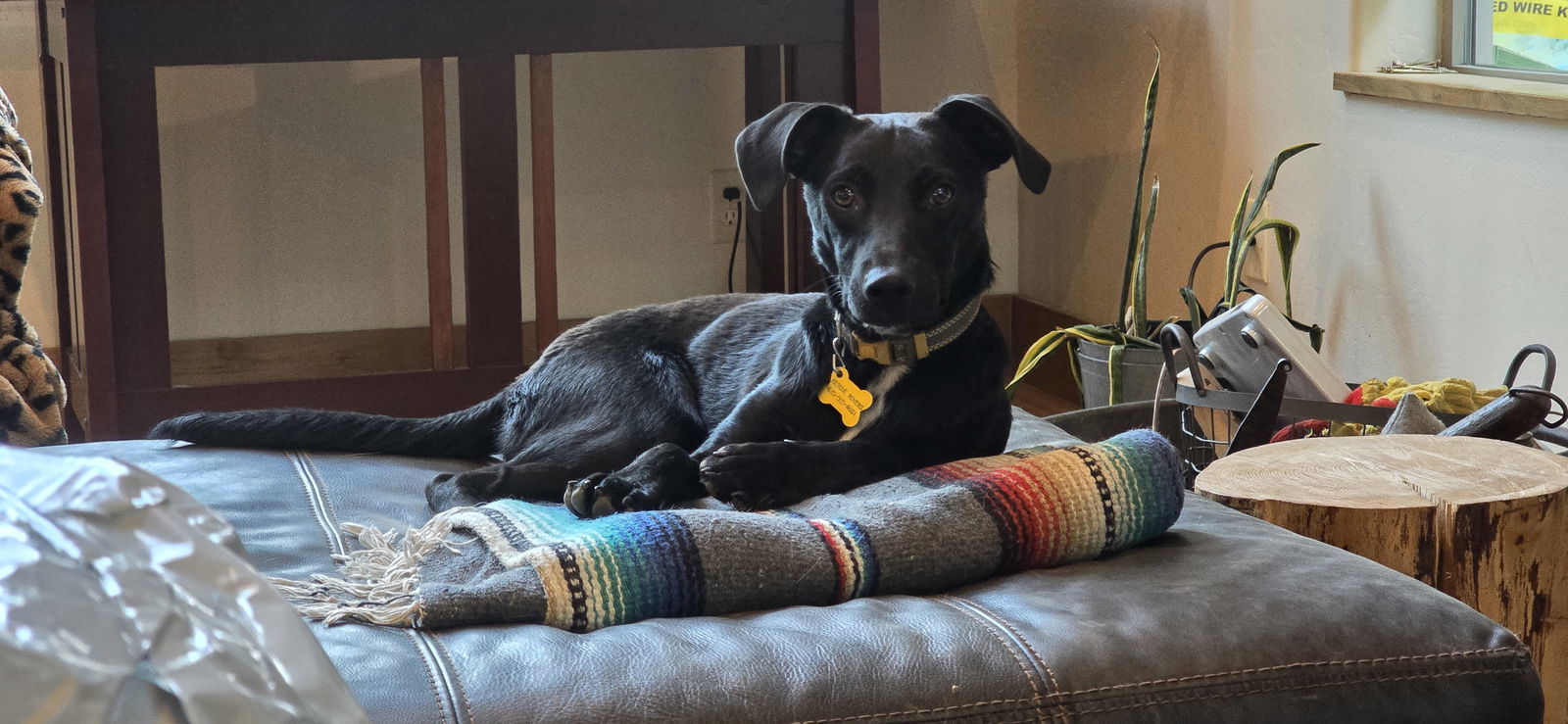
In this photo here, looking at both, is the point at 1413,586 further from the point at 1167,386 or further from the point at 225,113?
the point at 225,113

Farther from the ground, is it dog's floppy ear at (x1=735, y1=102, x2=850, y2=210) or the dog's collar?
dog's floppy ear at (x1=735, y1=102, x2=850, y2=210)

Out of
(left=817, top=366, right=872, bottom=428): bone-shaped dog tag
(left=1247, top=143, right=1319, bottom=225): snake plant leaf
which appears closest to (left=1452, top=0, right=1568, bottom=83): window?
(left=1247, top=143, right=1319, bottom=225): snake plant leaf

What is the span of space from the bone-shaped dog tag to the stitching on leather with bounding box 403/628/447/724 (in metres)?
0.63

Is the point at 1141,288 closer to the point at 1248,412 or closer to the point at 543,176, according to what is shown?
the point at 1248,412

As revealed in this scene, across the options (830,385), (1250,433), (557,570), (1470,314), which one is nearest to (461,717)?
(557,570)

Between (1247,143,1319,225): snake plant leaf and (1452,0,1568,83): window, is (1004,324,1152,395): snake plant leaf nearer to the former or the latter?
(1247,143,1319,225): snake plant leaf

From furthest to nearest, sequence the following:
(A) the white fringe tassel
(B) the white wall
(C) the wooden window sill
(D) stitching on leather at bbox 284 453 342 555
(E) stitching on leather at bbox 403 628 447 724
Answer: (B) the white wall < (C) the wooden window sill < (D) stitching on leather at bbox 284 453 342 555 < (A) the white fringe tassel < (E) stitching on leather at bbox 403 628 447 724

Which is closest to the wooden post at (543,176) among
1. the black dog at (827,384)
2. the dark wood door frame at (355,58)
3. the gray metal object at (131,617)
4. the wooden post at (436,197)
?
the dark wood door frame at (355,58)

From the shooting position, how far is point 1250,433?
72.4 inches

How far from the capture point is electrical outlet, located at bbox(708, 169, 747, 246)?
13.1ft

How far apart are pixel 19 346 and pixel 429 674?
1.13 m

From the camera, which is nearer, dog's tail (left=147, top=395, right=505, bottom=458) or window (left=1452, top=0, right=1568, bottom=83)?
dog's tail (left=147, top=395, right=505, bottom=458)

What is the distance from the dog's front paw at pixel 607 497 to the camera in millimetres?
1457

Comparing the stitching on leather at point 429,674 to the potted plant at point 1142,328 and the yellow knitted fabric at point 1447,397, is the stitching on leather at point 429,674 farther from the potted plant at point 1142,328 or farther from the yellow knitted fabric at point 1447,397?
the potted plant at point 1142,328
